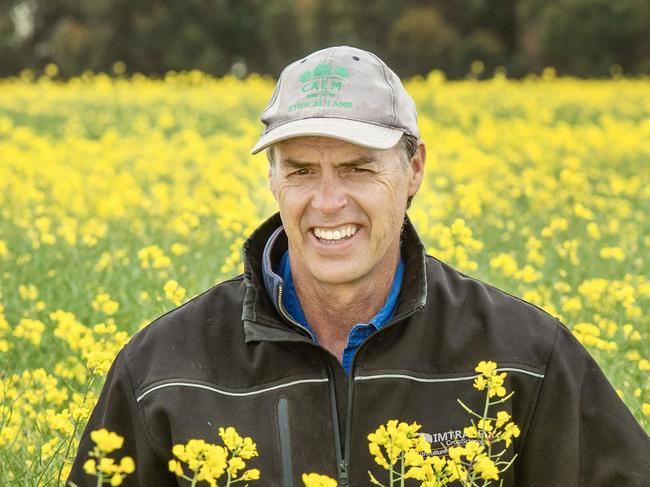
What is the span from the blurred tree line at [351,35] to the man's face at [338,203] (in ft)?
76.6

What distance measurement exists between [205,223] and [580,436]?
488 centimetres

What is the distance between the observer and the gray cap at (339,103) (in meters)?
2.83

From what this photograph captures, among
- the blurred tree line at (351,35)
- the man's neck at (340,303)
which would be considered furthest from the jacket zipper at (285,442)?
the blurred tree line at (351,35)

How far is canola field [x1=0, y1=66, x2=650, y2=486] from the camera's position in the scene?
4.34 meters

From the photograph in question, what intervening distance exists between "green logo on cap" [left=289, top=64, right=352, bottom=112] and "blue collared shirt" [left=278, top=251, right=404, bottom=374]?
1.76 ft

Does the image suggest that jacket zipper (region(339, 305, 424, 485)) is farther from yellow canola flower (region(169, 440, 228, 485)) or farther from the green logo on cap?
yellow canola flower (region(169, 440, 228, 485))

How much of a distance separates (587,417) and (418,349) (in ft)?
1.56

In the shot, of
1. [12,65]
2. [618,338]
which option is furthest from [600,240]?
[12,65]

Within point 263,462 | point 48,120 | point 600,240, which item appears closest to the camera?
point 263,462

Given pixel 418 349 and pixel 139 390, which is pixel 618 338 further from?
pixel 139 390

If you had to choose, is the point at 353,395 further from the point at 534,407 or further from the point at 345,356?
the point at 534,407

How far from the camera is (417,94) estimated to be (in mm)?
17594

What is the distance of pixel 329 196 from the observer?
2930 millimetres

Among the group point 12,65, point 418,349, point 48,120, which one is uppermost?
point 12,65
